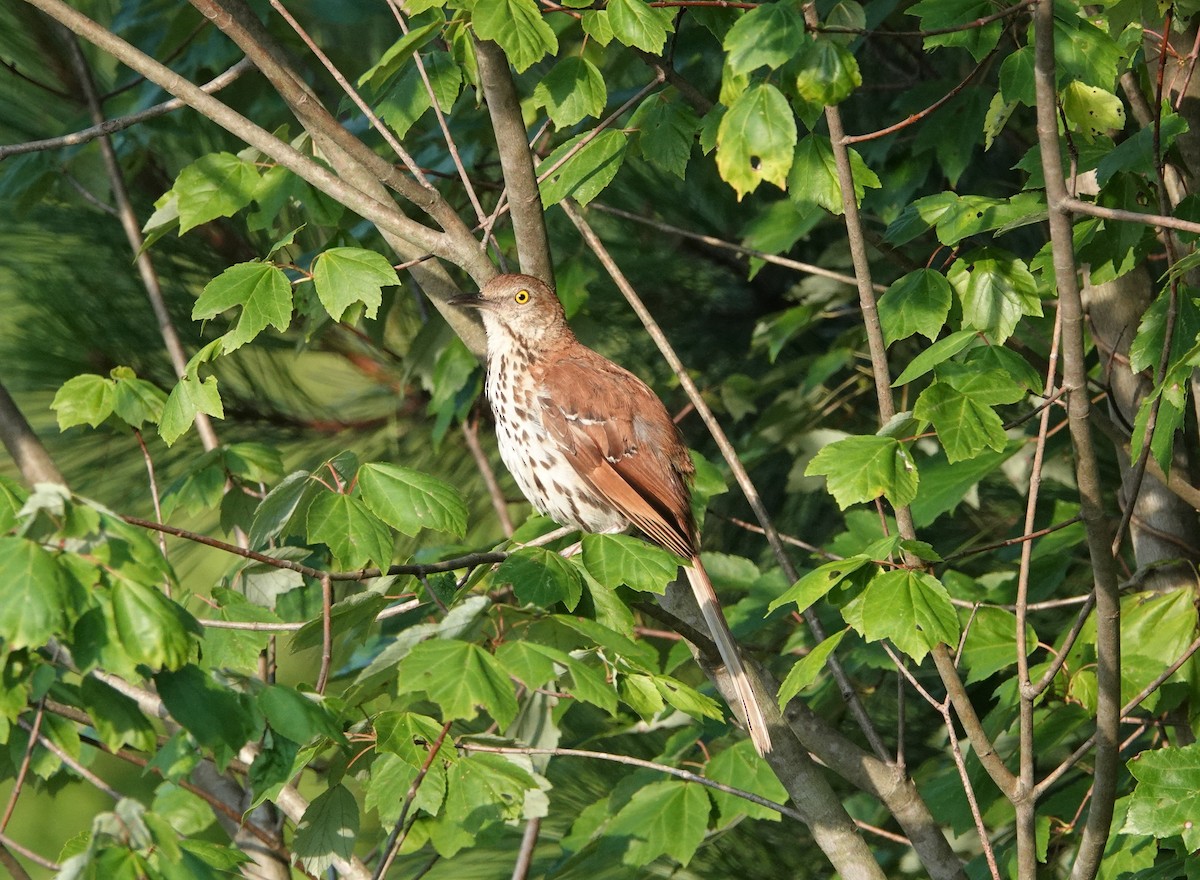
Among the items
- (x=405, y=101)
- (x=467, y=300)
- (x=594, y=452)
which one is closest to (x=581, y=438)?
(x=594, y=452)

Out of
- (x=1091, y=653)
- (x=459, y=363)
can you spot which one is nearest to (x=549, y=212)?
(x=459, y=363)

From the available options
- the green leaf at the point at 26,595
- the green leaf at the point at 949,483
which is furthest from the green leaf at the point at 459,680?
the green leaf at the point at 949,483

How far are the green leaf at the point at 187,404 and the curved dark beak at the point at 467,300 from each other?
0.60 m

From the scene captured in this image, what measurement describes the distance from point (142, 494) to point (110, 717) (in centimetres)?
311

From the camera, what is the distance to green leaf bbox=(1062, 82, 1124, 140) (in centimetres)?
274

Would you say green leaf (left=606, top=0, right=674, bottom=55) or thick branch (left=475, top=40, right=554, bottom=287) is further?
thick branch (left=475, top=40, right=554, bottom=287)

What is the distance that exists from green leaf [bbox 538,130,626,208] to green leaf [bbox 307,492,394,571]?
844 millimetres

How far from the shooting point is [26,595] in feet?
4.84

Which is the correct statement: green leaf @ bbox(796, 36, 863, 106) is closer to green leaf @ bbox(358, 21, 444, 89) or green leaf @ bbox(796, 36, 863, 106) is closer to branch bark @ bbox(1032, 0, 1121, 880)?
branch bark @ bbox(1032, 0, 1121, 880)

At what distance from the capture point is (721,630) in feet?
9.65

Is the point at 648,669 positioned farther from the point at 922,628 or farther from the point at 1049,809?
the point at 1049,809

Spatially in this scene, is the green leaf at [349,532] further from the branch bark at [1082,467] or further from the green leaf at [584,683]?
the branch bark at [1082,467]

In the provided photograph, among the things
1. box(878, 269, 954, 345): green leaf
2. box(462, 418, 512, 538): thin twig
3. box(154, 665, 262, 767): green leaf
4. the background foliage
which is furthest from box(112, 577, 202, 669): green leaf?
box(462, 418, 512, 538): thin twig

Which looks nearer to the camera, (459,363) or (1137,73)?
(1137,73)
